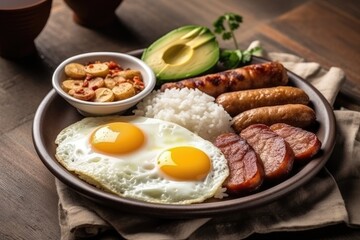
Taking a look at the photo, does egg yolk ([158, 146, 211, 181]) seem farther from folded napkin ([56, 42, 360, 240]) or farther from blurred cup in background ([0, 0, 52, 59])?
blurred cup in background ([0, 0, 52, 59])

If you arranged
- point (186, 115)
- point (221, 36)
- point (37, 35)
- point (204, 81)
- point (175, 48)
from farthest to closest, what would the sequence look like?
point (221, 36) < point (37, 35) < point (175, 48) < point (204, 81) < point (186, 115)

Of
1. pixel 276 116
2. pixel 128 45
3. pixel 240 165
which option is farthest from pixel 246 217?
pixel 128 45

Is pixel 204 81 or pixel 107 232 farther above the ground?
pixel 204 81

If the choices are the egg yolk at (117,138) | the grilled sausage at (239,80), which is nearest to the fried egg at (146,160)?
the egg yolk at (117,138)

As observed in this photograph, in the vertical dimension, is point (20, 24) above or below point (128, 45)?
Answer: above

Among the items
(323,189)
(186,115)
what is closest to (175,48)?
(186,115)

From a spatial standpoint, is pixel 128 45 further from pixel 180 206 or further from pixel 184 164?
pixel 180 206

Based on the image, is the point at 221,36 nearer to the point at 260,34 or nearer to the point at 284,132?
the point at 260,34
